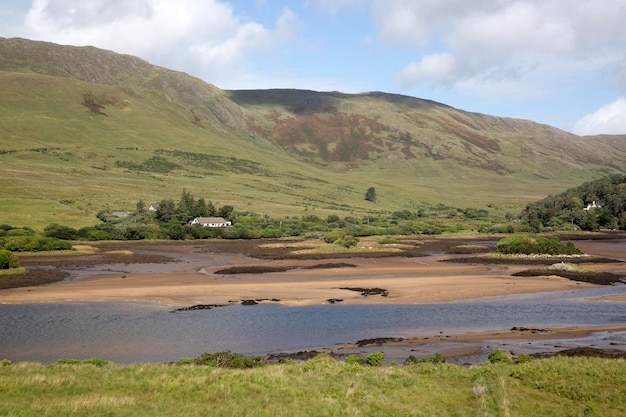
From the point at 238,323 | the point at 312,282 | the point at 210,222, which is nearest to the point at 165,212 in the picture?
the point at 210,222

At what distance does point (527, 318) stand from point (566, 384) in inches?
885

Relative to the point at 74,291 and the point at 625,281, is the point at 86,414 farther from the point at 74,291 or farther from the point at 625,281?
the point at 625,281

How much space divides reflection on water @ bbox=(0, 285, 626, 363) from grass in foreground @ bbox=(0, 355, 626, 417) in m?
9.07

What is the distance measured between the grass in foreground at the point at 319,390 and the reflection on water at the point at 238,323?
29.7 ft

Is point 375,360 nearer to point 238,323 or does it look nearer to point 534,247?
point 238,323

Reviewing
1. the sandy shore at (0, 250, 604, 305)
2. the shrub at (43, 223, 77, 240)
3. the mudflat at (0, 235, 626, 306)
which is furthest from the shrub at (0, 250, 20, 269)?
the shrub at (43, 223, 77, 240)

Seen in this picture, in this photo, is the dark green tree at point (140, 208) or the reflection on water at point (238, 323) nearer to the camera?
the reflection on water at point (238, 323)

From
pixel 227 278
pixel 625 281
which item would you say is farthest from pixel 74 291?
pixel 625 281

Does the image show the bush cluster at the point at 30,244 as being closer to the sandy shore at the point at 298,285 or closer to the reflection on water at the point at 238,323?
the sandy shore at the point at 298,285

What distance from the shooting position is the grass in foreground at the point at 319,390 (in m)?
18.4

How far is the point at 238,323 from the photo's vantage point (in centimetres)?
4288

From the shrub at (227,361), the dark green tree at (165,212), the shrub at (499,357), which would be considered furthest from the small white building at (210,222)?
the shrub at (499,357)

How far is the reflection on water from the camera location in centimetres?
3559

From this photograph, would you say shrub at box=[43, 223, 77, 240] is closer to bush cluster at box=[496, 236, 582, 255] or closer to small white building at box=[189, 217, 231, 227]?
small white building at box=[189, 217, 231, 227]
